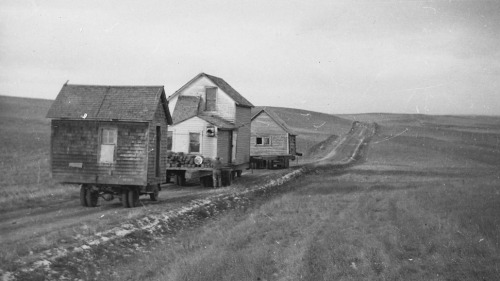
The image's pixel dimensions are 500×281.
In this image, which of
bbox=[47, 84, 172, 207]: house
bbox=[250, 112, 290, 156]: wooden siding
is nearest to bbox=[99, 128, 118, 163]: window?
bbox=[47, 84, 172, 207]: house

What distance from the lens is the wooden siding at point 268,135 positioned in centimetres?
4778

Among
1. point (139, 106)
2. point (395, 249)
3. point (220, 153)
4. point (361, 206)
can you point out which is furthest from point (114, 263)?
point (220, 153)

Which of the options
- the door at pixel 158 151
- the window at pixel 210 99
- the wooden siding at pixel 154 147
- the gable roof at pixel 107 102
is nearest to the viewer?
the gable roof at pixel 107 102

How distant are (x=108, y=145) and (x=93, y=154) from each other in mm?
717

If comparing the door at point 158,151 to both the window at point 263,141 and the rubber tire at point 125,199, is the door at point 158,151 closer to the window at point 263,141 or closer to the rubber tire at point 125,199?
the rubber tire at point 125,199

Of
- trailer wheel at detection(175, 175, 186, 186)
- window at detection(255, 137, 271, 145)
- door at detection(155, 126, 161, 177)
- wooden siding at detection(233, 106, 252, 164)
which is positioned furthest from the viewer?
window at detection(255, 137, 271, 145)

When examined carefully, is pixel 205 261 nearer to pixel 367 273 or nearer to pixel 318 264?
pixel 318 264

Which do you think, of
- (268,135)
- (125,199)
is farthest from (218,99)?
(268,135)

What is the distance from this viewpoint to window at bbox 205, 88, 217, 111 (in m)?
33.4

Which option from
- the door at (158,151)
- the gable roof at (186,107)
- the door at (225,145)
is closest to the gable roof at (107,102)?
the door at (158,151)

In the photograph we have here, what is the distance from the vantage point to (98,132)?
788 inches

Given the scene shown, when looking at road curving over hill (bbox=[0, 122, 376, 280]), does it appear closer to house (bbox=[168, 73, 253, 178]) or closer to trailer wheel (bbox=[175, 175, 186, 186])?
trailer wheel (bbox=[175, 175, 186, 186])

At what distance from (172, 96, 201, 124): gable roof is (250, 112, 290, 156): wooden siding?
16096 millimetres

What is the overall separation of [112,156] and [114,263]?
7969 mm
